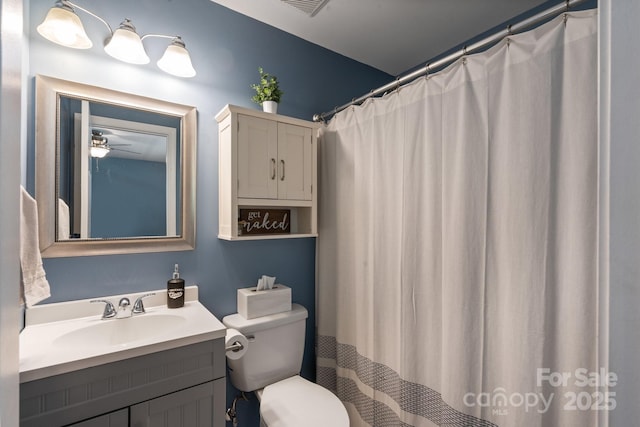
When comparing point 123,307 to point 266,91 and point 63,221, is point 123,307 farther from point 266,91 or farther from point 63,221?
point 266,91

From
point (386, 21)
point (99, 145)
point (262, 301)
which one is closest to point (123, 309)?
point (262, 301)

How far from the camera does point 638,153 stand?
395 millimetres

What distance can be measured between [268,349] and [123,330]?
26.3 inches

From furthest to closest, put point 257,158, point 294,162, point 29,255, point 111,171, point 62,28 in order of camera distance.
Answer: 1. point 294,162
2. point 257,158
3. point 111,171
4. point 62,28
5. point 29,255

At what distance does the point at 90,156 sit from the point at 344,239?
131 cm

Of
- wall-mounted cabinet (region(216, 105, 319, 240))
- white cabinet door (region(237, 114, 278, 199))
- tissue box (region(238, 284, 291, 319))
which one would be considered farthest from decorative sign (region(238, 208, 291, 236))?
tissue box (region(238, 284, 291, 319))

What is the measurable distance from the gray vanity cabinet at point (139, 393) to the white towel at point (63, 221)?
59 cm

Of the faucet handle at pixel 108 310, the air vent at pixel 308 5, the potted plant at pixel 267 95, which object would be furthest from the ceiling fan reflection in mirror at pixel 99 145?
the air vent at pixel 308 5

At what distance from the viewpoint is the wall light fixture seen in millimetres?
1077

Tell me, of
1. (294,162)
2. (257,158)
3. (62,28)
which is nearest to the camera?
(62,28)

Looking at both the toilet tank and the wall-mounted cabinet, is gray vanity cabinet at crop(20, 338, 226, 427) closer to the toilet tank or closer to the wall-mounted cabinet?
the toilet tank

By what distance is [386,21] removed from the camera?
1.70m

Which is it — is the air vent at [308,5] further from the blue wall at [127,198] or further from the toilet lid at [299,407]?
the toilet lid at [299,407]

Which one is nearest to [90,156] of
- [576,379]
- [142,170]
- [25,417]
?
[142,170]
